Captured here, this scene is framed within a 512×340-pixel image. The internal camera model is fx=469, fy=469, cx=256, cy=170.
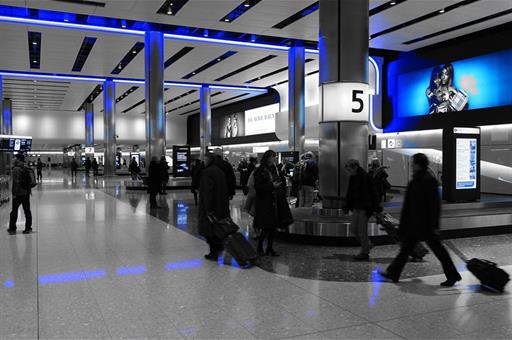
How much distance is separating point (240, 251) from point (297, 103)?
1857 cm

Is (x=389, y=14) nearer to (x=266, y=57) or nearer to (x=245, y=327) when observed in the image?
(x=266, y=57)

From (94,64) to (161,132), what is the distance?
877 centimetres

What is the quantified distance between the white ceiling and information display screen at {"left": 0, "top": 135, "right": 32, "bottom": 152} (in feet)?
15.6

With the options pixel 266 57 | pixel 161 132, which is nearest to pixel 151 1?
pixel 161 132

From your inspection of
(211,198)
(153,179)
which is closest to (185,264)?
(211,198)

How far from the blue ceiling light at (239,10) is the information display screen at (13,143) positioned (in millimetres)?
9624

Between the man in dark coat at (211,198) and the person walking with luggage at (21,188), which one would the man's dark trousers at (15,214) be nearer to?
the person walking with luggage at (21,188)

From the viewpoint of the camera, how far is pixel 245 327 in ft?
13.4

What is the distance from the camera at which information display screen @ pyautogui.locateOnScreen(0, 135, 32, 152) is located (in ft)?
56.3

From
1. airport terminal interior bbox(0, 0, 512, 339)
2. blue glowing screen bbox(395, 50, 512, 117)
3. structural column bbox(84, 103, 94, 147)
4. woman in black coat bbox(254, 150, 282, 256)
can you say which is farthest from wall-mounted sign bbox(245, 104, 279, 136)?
woman in black coat bbox(254, 150, 282, 256)

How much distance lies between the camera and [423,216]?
17.2 ft

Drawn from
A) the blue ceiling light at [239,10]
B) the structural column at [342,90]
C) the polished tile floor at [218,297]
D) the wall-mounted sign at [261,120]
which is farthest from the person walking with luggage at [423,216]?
the wall-mounted sign at [261,120]

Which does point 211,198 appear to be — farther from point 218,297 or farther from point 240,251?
point 218,297

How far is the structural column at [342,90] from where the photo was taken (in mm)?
9281
